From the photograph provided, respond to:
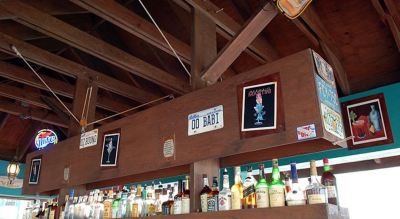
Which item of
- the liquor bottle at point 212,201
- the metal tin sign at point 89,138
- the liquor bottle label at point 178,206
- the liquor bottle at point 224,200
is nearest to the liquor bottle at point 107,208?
the metal tin sign at point 89,138

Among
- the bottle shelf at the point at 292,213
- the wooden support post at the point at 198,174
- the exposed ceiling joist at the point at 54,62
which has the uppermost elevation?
the exposed ceiling joist at the point at 54,62

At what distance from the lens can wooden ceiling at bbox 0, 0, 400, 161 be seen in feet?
8.03

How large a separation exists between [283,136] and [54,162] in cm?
223

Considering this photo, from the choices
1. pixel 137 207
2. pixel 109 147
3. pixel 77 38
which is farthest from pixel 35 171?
pixel 137 207

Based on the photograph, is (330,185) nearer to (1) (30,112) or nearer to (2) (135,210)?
(2) (135,210)

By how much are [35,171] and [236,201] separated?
2339mm

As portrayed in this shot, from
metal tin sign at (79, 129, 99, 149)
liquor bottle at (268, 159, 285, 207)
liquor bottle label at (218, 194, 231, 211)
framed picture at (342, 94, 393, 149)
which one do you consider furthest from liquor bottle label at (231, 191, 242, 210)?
framed picture at (342, 94, 393, 149)

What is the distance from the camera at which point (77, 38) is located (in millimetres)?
2859

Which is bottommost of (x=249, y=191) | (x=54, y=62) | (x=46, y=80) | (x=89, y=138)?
(x=249, y=191)

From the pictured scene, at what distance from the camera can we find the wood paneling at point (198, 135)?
59.1 inches

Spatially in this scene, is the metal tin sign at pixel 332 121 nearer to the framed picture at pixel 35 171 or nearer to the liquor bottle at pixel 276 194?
the liquor bottle at pixel 276 194

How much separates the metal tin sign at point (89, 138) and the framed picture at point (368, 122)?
8.43ft

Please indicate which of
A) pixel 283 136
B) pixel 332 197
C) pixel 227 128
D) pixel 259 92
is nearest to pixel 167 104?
pixel 227 128

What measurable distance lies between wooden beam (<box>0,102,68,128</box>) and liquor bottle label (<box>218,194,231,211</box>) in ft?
14.9
